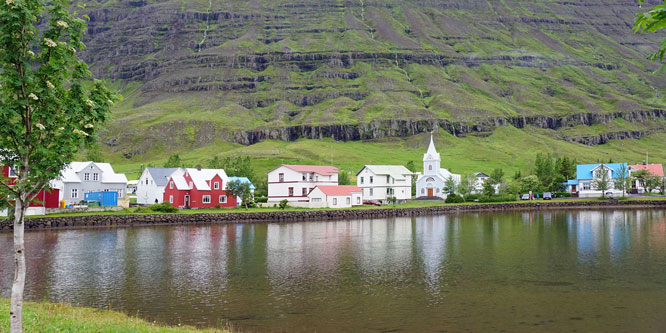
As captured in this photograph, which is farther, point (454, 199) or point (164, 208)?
point (454, 199)

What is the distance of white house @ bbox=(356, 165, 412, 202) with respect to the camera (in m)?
123

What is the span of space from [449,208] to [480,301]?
82.2 m

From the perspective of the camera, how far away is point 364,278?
35969 millimetres

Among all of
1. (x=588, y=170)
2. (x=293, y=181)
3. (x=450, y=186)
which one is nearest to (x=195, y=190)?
(x=293, y=181)

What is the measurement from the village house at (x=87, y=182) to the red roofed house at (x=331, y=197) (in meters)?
36.6

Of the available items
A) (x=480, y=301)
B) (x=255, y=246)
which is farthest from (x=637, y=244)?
(x=255, y=246)

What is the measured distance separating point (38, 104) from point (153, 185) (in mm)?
90699

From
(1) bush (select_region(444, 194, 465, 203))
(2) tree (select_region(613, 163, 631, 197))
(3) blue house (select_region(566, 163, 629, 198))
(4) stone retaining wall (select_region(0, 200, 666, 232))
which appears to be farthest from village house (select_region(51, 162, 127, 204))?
(2) tree (select_region(613, 163, 631, 197))

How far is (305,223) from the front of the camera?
8388cm

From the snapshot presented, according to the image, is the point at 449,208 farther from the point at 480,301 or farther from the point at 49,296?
the point at 49,296

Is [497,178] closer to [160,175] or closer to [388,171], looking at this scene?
[388,171]

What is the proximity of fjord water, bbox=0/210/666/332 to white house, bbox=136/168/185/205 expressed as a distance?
112 ft

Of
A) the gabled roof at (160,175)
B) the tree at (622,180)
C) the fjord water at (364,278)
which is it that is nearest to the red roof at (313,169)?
the gabled roof at (160,175)

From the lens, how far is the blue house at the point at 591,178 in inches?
5133
